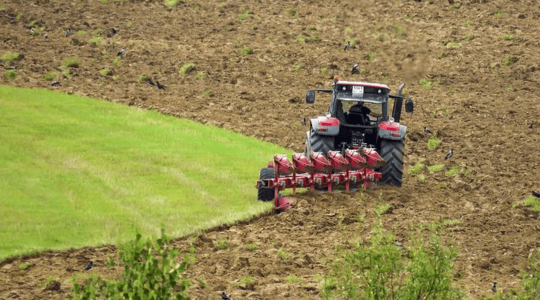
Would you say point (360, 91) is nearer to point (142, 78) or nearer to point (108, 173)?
point (108, 173)

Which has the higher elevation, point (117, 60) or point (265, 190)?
point (117, 60)

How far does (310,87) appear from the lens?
3597 centimetres

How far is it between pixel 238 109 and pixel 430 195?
37.7ft

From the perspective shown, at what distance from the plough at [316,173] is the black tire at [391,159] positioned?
456mm

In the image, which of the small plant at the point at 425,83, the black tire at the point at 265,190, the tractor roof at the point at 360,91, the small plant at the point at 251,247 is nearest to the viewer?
the small plant at the point at 251,247

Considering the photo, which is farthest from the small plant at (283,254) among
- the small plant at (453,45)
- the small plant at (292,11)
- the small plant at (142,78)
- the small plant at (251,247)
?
the small plant at (292,11)

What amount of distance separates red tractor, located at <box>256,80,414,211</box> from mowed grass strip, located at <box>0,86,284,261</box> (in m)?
0.88

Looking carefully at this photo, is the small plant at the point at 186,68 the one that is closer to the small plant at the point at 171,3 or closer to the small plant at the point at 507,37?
the small plant at the point at 171,3

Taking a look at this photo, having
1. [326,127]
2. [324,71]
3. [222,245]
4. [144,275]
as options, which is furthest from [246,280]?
[324,71]

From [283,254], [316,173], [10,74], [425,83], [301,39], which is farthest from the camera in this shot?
[301,39]

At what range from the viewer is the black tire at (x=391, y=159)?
22875 mm

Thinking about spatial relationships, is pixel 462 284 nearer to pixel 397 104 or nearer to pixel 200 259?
pixel 200 259

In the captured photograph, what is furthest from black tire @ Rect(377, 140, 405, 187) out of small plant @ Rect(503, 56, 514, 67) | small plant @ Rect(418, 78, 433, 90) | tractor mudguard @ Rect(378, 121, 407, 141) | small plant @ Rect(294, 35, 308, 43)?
small plant @ Rect(294, 35, 308, 43)

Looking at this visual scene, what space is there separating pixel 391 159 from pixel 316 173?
1979mm
